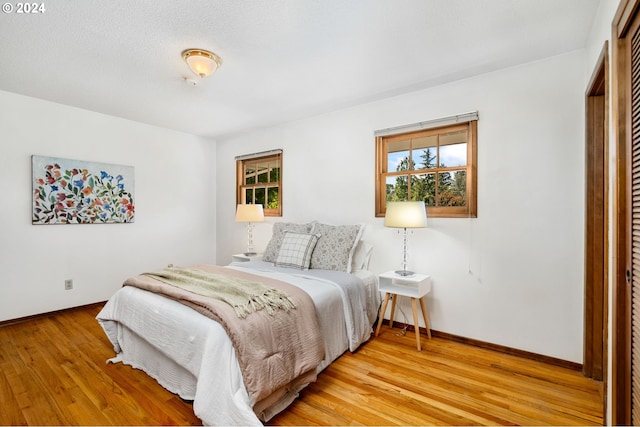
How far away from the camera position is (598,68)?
70.4 inches

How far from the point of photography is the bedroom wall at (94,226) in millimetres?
3170

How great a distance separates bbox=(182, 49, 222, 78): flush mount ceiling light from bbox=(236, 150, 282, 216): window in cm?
179

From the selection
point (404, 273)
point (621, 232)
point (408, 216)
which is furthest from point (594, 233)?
point (404, 273)

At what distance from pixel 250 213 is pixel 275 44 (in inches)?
90.6

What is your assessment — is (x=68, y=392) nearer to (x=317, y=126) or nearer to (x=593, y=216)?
(x=317, y=126)

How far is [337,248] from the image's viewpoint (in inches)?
122

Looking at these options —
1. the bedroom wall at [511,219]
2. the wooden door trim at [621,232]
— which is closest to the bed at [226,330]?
the bedroom wall at [511,219]

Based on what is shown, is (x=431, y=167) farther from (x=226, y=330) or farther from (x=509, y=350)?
(x=226, y=330)

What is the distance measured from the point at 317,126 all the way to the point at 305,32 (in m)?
1.71

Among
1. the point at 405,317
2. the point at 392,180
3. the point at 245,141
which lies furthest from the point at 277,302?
the point at 245,141

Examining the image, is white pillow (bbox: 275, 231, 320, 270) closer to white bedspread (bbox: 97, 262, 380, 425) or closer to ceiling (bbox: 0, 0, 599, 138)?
white bedspread (bbox: 97, 262, 380, 425)

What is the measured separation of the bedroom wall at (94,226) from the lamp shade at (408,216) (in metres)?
3.37

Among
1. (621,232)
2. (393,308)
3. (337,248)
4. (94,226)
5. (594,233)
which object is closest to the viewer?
(621,232)

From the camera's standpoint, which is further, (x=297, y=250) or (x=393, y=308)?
(x=297, y=250)
